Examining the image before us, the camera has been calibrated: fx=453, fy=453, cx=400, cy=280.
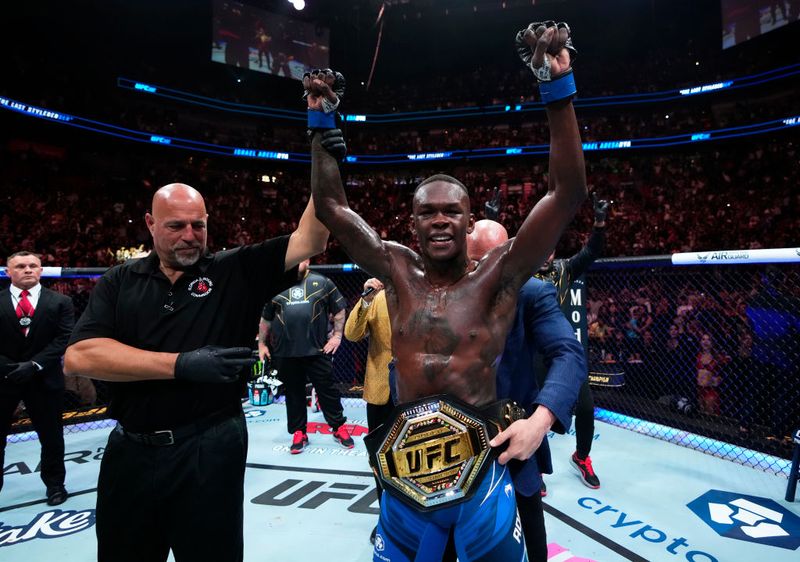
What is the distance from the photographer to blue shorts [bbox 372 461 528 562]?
4.09ft

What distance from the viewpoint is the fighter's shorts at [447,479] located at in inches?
48.6

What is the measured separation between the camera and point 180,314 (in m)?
1.68

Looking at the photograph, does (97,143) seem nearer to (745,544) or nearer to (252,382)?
Result: (252,382)

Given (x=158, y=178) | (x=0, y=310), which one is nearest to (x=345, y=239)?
(x=0, y=310)

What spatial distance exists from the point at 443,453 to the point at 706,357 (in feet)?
15.9

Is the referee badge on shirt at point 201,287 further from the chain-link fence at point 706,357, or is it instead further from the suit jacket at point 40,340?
the chain-link fence at point 706,357

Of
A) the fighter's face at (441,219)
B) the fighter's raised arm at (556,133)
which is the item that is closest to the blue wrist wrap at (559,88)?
the fighter's raised arm at (556,133)

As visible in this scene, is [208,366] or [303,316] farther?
[303,316]

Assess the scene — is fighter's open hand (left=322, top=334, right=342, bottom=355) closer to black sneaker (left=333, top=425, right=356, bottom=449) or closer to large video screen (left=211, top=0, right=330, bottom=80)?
black sneaker (left=333, top=425, right=356, bottom=449)

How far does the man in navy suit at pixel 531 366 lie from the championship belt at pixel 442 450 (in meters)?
0.25

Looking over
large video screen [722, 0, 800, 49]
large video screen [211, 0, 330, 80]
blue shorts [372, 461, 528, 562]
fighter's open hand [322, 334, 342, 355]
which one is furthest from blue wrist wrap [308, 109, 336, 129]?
large video screen [722, 0, 800, 49]

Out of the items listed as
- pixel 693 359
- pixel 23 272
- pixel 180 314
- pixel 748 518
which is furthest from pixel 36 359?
pixel 693 359

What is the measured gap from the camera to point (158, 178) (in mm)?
15641

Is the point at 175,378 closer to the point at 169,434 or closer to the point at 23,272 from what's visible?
the point at 169,434
